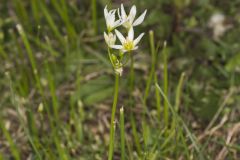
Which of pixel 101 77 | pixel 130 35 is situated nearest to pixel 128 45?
pixel 130 35

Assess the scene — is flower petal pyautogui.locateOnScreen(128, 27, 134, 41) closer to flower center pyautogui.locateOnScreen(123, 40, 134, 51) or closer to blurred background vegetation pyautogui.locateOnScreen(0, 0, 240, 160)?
flower center pyautogui.locateOnScreen(123, 40, 134, 51)

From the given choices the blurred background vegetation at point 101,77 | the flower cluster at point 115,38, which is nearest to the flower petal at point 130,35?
the flower cluster at point 115,38

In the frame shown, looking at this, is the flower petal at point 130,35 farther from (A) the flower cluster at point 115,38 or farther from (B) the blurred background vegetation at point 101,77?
(B) the blurred background vegetation at point 101,77

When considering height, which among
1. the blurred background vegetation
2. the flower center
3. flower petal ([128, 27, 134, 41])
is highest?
flower petal ([128, 27, 134, 41])

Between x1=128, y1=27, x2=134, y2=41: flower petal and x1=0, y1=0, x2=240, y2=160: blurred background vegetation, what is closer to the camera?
x1=128, y1=27, x2=134, y2=41: flower petal

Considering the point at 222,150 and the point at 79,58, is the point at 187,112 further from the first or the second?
the point at 79,58

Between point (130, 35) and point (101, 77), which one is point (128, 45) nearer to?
point (130, 35)

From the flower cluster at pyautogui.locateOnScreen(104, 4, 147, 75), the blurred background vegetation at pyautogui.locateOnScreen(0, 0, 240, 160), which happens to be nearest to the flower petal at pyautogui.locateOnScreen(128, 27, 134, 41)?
the flower cluster at pyautogui.locateOnScreen(104, 4, 147, 75)

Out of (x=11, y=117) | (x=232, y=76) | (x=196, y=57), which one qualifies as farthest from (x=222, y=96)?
(x=11, y=117)
